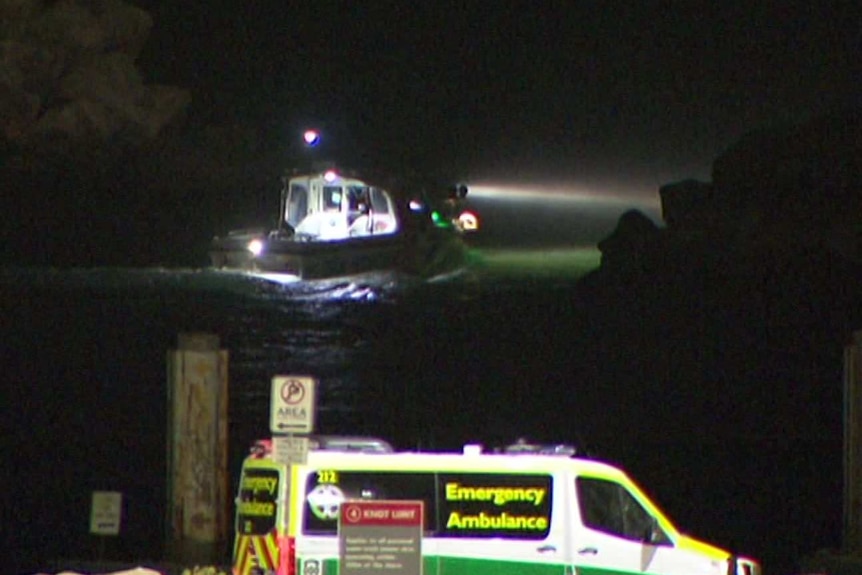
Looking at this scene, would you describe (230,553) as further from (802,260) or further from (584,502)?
(802,260)

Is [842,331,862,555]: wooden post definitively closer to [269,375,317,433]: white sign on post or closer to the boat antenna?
[269,375,317,433]: white sign on post

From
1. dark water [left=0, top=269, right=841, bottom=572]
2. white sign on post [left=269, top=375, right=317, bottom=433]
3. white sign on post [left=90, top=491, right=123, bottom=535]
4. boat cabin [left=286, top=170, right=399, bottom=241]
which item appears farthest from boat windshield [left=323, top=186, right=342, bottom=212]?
white sign on post [left=269, top=375, right=317, bottom=433]

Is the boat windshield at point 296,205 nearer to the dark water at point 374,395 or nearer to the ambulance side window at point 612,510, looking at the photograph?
the dark water at point 374,395

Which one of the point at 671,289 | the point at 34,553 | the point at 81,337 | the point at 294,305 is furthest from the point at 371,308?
the point at 34,553

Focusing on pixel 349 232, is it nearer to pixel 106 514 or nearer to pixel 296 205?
pixel 296 205

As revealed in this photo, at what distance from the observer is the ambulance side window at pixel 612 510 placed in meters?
11.2

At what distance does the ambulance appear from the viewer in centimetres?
1098

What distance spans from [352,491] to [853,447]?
5141 mm

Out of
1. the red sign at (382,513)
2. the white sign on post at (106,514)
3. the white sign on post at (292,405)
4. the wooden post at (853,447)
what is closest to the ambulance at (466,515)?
the white sign on post at (292,405)

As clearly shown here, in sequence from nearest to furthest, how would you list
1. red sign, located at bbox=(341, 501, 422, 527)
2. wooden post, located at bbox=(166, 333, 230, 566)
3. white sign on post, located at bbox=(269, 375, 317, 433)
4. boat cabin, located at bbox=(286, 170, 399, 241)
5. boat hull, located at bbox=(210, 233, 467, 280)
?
red sign, located at bbox=(341, 501, 422, 527), white sign on post, located at bbox=(269, 375, 317, 433), wooden post, located at bbox=(166, 333, 230, 566), boat hull, located at bbox=(210, 233, 467, 280), boat cabin, located at bbox=(286, 170, 399, 241)

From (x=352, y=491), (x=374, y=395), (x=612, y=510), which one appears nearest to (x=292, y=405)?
(x=352, y=491)

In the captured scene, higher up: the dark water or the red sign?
the dark water

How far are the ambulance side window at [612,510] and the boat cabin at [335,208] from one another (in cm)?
1950

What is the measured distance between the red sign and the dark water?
6.69 metres
